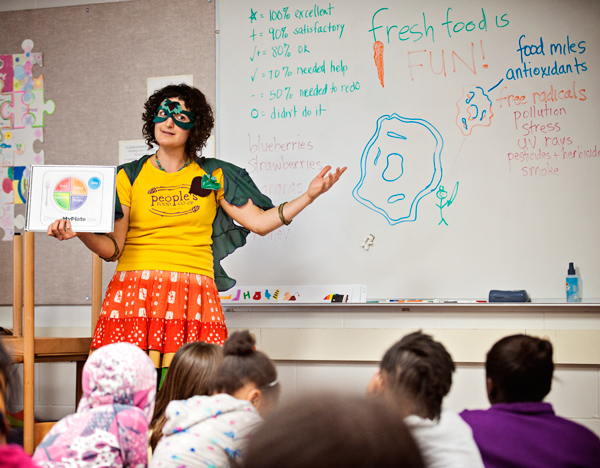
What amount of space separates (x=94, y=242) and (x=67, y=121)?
1447mm

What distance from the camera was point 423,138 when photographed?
2.76 meters

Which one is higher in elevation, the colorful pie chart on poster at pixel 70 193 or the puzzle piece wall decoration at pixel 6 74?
the puzzle piece wall decoration at pixel 6 74

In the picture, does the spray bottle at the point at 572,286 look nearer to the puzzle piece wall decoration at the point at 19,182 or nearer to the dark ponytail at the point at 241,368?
the dark ponytail at the point at 241,368

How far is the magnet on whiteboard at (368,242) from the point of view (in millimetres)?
2775

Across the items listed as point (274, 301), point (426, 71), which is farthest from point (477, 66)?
point (274, 301)

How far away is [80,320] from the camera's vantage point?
10.1 feet

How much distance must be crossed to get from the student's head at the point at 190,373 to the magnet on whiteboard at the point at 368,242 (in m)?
1.27

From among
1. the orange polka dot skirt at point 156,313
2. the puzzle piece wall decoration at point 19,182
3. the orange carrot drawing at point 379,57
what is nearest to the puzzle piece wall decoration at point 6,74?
the puzzle piece wall decoration at point 19,182

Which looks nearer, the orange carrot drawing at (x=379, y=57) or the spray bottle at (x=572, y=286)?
the spray bottle at (x=572, y=286)

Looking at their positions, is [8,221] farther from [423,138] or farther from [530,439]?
[530,439]

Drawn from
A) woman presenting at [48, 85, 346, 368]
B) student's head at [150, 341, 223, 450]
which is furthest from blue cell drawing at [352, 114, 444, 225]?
student's head at [150, 341, 223, 450]

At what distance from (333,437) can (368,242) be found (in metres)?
2.36

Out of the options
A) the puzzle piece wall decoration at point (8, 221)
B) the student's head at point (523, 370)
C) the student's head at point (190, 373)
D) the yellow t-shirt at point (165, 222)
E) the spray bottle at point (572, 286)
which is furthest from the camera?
the puzzle piece wall decoration at point (8, 221)

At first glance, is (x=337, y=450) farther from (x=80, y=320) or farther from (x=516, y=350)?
(x=80, y=320)
